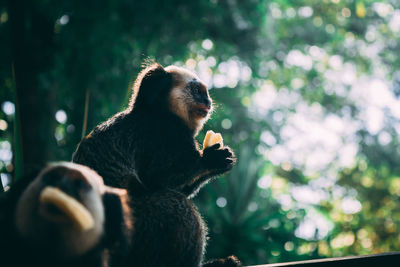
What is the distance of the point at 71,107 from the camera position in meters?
9.75

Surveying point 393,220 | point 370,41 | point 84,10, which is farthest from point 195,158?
point 370,41

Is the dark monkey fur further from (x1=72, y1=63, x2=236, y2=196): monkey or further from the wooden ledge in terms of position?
the wooden ledge

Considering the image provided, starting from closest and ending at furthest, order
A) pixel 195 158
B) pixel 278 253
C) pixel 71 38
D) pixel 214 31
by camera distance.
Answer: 1. pixel 195 158
2. pixel 278 253
3. pixel 71 38
4. pixel 214 31

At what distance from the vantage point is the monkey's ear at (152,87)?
347cm

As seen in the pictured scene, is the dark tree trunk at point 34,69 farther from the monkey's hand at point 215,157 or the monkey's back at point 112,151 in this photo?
the monkey's hand at point 215,157

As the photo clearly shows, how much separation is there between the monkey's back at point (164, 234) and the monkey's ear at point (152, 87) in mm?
974

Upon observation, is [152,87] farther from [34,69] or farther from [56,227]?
[34,69]

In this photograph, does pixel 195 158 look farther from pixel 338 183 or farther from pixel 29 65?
pixel 338 183

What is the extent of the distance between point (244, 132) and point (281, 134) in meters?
2.27

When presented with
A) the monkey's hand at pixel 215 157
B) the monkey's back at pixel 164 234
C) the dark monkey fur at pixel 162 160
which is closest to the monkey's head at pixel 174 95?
the dark monkey fur at pixel 162 160

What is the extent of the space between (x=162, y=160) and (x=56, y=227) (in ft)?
5.34

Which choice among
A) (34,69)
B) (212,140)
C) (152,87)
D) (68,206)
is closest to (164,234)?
(212,140)

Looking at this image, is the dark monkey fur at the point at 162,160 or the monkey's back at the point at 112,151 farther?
the monkey's back at the point at 112,151

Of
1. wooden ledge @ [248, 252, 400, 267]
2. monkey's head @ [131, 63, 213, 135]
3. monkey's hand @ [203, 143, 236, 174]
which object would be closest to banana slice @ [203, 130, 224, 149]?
monkey's hand @ [203, 143, 236, 174]
